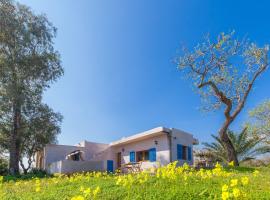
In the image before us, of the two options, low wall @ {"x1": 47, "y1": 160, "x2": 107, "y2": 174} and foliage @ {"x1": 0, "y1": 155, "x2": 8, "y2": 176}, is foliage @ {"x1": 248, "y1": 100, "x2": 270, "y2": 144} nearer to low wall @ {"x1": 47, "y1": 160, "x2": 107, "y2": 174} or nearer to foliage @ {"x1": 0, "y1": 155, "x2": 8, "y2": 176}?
low wall @ {"x1": 47, "y1": 160, "x2": 107, "y2": 174}

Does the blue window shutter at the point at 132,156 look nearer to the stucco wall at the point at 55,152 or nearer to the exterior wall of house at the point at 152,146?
the exterior wall of house at the point at 152,146

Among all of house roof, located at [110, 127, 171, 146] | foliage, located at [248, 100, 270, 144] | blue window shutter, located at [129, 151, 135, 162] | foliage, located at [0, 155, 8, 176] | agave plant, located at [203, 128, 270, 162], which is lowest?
foliage, located at [0, 155, 8, 176]

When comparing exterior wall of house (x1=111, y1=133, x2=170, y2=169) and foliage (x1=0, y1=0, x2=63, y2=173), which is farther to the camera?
foliage (x1=0, y1=0, x2=63, y2=173)

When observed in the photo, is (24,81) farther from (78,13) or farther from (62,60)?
(78,13)

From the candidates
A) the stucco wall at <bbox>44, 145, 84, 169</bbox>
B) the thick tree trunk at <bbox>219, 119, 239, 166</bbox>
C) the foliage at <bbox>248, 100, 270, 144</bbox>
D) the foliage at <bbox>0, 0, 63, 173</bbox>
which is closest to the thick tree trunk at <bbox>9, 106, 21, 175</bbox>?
the foliage at <bbox>0, 0, 63, 173</bbox>

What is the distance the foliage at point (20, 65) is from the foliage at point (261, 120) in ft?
61.2

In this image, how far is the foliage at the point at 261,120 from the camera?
29397mm

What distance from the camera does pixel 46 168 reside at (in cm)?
2623

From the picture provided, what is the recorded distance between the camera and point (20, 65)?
23.6 m

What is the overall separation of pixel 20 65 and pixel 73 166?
8527mm

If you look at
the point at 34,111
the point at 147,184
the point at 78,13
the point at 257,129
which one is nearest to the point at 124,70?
the point at 78,13

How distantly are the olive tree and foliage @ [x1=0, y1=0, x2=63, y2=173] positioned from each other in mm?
11191

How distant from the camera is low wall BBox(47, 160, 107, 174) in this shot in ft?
74.4

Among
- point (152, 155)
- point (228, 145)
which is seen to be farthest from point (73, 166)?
point (228, 145)
